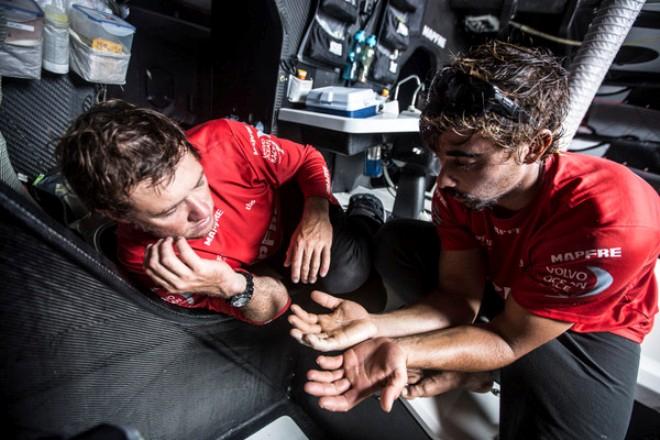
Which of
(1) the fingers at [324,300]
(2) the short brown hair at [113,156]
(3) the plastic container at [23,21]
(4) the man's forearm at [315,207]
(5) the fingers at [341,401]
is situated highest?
(3) the plastic container at [23,21]

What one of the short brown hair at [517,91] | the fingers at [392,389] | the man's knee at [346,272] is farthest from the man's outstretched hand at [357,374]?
the short brown hair at [517,91]

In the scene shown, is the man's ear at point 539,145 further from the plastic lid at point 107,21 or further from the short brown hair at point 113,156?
the plastic lid at point 107,21

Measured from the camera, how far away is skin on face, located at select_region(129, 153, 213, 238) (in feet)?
1.99

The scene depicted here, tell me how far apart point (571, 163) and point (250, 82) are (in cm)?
143

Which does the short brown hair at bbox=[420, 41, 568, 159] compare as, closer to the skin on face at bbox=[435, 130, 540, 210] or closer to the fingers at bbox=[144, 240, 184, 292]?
the skin on face at bbox=[435, 130, 540, 210]

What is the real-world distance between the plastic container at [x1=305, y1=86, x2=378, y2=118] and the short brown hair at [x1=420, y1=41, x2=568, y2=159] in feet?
2.61

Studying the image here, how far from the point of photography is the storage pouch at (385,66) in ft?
6.63

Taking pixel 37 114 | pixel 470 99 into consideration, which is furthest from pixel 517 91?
pixel 37 114

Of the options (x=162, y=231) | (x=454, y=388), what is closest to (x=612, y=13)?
(x=454, y=388)

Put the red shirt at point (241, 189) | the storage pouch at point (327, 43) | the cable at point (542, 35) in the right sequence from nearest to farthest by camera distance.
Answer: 1. the red shirt at point (241, 189)
2. the storage pouch at point (327, 43)
3. the cable at point (542, 35)

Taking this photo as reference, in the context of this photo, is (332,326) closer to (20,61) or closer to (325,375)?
(325,375)

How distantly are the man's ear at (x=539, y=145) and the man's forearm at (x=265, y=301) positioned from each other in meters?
0.62

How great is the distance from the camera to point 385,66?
2.09 meters

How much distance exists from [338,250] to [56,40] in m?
1.05
